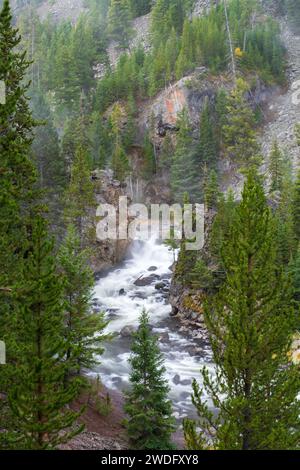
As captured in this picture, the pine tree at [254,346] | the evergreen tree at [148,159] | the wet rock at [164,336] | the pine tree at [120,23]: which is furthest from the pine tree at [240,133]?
the pine tree at [254,346]

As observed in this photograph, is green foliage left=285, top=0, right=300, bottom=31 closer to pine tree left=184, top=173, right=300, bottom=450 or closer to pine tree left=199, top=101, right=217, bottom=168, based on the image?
pine tree left=199, top=101, right=217, bottom=168

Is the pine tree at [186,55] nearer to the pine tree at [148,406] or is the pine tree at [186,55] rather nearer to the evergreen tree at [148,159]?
the evergreen tree at [148,159]

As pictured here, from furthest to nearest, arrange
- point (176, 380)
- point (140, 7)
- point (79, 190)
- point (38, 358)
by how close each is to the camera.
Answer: point (140, 7)
point (79, 190)
point (176, 380)
point (38, 358)

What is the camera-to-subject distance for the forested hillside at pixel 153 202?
11.9 meters

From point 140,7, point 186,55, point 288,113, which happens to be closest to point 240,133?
point 288,113

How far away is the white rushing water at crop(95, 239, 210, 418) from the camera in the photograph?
26109mm

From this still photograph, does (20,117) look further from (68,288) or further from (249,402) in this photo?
(249,402)

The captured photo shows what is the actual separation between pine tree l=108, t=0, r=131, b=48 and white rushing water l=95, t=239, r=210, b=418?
48.3m

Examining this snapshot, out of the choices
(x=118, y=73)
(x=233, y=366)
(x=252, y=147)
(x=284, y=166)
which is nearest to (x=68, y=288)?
(x=233, y=366)

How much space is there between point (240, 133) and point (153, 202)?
1428 cm

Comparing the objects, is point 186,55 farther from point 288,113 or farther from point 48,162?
point 48,162

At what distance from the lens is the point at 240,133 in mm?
57250

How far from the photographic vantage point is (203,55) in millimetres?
63906

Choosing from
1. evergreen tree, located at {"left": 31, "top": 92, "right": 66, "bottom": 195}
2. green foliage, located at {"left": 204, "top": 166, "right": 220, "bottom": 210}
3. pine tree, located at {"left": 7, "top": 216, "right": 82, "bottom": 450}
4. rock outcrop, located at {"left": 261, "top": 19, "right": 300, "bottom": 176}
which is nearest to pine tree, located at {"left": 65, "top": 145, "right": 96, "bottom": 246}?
evergreen tree, located at {"left": 31, "top": 92, "right": 66, "bottom": 195}
